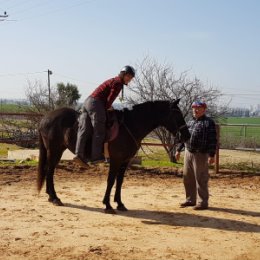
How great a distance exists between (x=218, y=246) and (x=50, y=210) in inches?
113

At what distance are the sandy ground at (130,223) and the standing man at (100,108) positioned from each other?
41.9 inches

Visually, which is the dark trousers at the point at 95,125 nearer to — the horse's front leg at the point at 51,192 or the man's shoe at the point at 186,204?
the horse's front leg at the point at 51,192

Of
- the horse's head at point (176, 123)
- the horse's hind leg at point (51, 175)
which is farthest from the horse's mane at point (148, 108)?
the horse's hind leg at point (51, 175)

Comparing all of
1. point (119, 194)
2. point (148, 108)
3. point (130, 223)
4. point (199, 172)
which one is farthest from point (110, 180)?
point (199, 172)

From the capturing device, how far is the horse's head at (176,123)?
6.92 m

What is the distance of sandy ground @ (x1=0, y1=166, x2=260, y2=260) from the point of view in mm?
4898

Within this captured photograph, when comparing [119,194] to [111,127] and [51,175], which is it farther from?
[51,175]

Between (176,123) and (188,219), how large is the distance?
5.18 feet

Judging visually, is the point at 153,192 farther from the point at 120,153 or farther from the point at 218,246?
the point at 218,246

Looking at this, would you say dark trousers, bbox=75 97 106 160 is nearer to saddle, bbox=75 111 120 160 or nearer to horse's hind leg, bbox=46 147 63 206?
saddle, bbox=75 111 120 160

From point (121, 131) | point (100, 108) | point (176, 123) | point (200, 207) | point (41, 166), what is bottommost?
point (200, 207)

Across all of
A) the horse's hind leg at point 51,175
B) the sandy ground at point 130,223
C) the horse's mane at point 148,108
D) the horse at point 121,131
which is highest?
the horse's mane at point 148,108

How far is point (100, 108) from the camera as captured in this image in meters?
6.56

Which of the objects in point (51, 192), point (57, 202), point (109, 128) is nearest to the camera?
point (109, 128)
